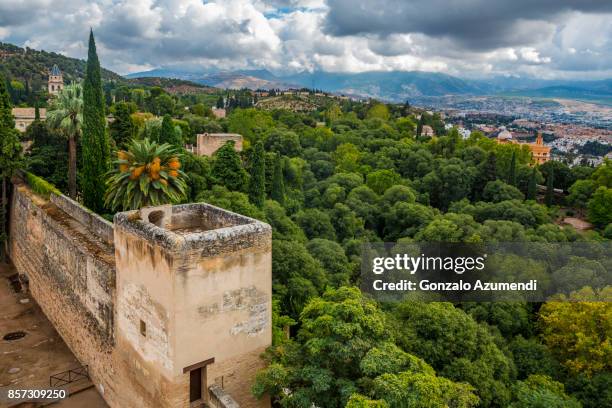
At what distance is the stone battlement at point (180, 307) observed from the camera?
1006 centimetres

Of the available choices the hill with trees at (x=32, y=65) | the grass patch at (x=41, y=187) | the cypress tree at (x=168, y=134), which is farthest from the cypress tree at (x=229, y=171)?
the hill with trees at (x=32, y=65)

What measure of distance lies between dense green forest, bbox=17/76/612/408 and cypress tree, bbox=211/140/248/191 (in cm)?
10

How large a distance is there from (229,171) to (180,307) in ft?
78.1

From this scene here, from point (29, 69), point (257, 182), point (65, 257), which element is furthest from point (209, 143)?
point (29, 69)

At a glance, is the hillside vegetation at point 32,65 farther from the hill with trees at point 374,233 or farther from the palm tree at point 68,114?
the palm tree at point 68,114

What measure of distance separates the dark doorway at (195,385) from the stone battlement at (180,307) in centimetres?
2

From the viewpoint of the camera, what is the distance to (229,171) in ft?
109

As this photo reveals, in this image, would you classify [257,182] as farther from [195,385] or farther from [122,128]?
[195,385]

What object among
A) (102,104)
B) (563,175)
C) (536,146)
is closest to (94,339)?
(102,104)

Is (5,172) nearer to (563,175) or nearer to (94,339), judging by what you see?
(94,339)

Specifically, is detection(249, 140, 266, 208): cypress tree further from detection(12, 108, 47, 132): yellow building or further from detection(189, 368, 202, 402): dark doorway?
detection(12, 108, 47, 132): yellow building

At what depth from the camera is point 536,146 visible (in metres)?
76.1

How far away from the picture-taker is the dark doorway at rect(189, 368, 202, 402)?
10.9 meters

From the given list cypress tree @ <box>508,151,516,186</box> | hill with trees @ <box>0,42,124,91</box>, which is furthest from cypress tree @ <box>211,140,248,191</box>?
hill with trees @ <box>0,42,124,91</box>
